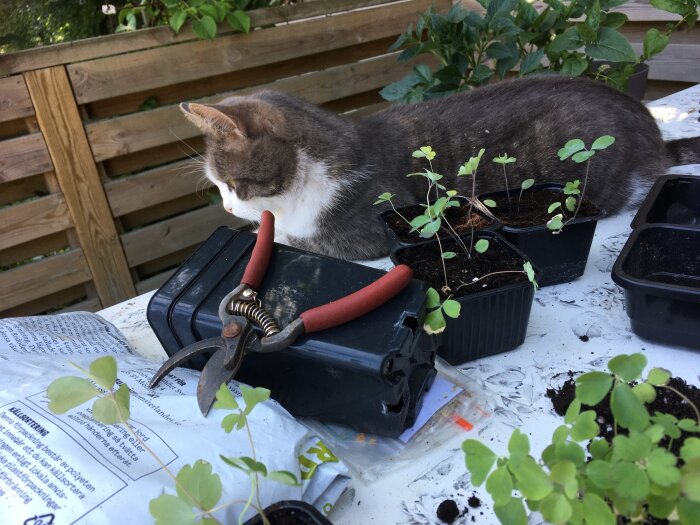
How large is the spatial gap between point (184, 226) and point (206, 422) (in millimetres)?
1729

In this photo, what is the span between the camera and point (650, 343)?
28.5 inches

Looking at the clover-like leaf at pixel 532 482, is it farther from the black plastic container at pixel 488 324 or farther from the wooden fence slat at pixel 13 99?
the wooden fence slat at pixel 13 99

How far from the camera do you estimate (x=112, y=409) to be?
438 mm

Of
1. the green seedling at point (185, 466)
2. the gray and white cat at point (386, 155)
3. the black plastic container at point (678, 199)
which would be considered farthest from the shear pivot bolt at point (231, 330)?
the black plastic container at point (678, 199)

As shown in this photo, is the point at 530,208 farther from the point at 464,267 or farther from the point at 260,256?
the point at 260,256

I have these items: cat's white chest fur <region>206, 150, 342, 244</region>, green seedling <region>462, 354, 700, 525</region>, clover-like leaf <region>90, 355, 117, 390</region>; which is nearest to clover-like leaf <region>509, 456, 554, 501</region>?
green seedling <region>462, 354, 700, 525</region>

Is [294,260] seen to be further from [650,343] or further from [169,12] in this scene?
[169,12]

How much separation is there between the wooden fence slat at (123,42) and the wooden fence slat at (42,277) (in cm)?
63

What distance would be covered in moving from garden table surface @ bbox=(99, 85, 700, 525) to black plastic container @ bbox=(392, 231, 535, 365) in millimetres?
18

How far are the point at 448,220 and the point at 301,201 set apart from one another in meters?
0.38

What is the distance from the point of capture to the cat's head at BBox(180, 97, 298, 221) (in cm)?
110

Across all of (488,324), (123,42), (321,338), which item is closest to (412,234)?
(488,324)

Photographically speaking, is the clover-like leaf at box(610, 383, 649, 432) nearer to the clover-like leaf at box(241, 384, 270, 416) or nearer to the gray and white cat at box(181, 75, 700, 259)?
the clover-like leaf at box(241, 384, 270, 416)

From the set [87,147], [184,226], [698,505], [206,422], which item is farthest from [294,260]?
[184,226]
